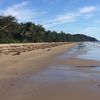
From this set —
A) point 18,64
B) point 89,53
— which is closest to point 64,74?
point 18,64

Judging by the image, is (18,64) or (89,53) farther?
(89,53)

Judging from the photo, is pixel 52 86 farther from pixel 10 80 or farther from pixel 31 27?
pixel 31 27

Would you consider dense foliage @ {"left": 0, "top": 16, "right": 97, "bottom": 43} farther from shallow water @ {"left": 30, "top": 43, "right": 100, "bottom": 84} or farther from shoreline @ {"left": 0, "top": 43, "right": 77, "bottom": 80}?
shallow water @ {"left": 30, "top": 43, "right": 100, "bottom": 84}

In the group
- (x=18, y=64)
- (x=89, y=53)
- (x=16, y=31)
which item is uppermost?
(x=16, y=31)

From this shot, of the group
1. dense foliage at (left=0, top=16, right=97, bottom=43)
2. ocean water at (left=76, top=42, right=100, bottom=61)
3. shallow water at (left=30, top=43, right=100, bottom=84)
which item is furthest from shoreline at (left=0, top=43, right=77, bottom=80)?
dense foliage at (left=0, top=16, right=97, bottom=43)

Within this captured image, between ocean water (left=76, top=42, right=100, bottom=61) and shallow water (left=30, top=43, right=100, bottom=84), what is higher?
shallow water (left=30, top=43, right=100, bottom=84)

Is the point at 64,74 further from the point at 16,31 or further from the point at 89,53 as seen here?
the point at 16,31

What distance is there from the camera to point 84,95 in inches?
333

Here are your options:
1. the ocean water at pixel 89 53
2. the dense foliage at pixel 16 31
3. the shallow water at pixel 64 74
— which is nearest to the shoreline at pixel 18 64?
the shallow water at pixel 64 74

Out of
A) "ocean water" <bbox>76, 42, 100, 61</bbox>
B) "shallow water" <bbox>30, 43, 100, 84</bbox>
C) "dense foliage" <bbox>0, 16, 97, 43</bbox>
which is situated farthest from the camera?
"dense foliage" <bbox>0, 16, 97, 43</bbox>

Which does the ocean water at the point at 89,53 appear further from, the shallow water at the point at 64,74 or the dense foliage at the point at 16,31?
the dense foliage at the point at 16,31

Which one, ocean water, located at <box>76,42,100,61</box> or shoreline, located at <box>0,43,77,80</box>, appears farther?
ocean water, located at <box>76,42,100,61</box>

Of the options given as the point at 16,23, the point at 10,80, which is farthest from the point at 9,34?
the point at 10,80

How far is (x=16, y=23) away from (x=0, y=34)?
11.7 meters
